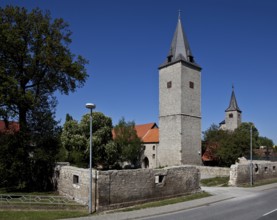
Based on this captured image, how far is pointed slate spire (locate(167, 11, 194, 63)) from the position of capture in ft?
164

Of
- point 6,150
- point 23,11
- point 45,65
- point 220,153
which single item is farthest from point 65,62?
point 220,153

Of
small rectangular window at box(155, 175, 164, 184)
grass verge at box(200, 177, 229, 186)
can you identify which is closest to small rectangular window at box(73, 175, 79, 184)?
small rectangular window at box(155, 175, 164, 184)

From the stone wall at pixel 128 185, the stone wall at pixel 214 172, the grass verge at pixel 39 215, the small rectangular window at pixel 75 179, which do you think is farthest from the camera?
A: the stone wall at pixel 214 172

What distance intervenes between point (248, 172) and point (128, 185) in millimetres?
15828

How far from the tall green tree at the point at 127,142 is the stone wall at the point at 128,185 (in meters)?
29.7

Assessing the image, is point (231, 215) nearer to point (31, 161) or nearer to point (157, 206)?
point (157, 206)

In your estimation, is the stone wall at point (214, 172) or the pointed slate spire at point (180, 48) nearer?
the stone wall at point (214, 172)

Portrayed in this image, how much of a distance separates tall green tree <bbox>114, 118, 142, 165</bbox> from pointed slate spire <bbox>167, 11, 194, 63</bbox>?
47.1 feet

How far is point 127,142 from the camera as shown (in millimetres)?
53312

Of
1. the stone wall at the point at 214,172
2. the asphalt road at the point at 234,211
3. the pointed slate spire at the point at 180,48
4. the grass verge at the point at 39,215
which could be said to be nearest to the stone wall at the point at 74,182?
the grass verge at the point at 39,215

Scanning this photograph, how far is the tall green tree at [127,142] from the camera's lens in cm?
5172

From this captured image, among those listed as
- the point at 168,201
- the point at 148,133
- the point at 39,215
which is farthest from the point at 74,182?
the point at 148,133

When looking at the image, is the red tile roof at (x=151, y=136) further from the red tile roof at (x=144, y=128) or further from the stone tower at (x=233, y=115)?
the stone tower at (x=233, y=115)

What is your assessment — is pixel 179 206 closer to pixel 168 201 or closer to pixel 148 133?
pixel 168 201
